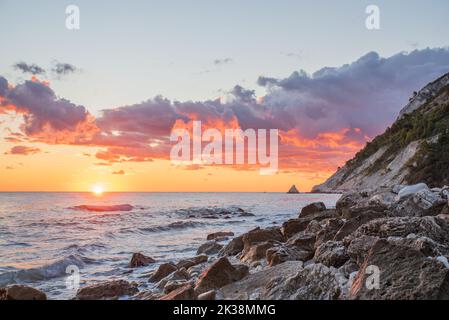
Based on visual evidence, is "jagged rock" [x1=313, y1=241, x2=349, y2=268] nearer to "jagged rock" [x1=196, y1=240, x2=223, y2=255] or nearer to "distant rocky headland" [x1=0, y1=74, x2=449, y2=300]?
"distant rocky headland" [x1=0, y1=74, x2=449, y2=300]

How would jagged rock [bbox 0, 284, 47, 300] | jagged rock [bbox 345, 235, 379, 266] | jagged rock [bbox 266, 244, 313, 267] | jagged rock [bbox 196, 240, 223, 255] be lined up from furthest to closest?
jagged rock [bbox 196, 240, 223, 255] → jagged rock [bbox 266, 244, 313, 267] → jagged rock [bbox 0, 284, 47, 300] → jagged rock [bbox 345, 235, 379, 266]

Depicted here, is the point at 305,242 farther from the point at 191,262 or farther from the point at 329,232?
the point at 191,262

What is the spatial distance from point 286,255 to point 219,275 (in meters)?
2.64

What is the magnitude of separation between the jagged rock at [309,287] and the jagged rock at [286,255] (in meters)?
3.59

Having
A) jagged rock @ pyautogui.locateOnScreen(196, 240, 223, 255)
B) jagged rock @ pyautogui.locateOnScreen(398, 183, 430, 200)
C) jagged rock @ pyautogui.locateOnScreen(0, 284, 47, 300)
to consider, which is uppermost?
jagged rock @ pyautogui.locateOnScreen(398, 183, 430, 200)

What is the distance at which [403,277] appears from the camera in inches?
253

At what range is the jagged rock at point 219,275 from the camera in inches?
364

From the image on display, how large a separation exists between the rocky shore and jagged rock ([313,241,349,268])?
0.01 meters

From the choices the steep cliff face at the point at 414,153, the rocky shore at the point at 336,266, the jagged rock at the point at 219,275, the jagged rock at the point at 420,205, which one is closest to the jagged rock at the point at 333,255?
the rocky shore at the point at 336,266

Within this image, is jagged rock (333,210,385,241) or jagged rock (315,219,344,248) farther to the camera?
jagged rock (315,219,344,248)

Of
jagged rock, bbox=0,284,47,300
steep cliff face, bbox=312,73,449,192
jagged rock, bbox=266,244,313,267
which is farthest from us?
steep cliff face, bbox=312,73,449,192

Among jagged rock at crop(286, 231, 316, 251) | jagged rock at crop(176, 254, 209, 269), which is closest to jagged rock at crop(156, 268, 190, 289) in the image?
jagged rock at crop(176, 254, 209, 269)

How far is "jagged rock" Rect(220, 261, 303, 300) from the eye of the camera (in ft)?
27.3
